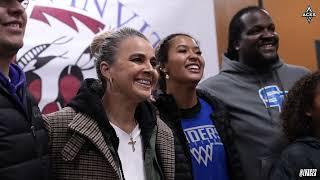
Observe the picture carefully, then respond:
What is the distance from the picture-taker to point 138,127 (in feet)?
5.14

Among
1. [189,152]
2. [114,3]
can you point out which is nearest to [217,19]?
[114,3]

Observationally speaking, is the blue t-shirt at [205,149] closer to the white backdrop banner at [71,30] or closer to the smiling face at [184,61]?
the smiling face at [184,61]

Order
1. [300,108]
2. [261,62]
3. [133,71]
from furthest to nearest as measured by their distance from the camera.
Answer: [261,62], [300,108], [133,71]

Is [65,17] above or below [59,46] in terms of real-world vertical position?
above

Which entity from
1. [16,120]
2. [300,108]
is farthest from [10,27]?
[300,108]

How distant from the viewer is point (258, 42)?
2.02 m

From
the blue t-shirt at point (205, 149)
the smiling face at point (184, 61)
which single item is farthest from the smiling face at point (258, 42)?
the blue t-shirt at point (205, 149)

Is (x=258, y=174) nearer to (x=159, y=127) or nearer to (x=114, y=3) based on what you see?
(x=159, y=127)

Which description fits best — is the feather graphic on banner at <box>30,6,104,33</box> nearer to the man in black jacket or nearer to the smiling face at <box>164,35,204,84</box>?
the smiling face at <box>164,35,204,84</box>

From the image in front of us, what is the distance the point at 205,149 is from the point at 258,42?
0.60 metres

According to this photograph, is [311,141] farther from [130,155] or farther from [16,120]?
[16,120]

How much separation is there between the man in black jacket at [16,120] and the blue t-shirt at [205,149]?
0.60 metres

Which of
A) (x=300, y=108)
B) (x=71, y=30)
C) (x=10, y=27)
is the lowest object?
(x=300, y=108)

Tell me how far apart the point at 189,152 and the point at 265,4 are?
5.43 feet
